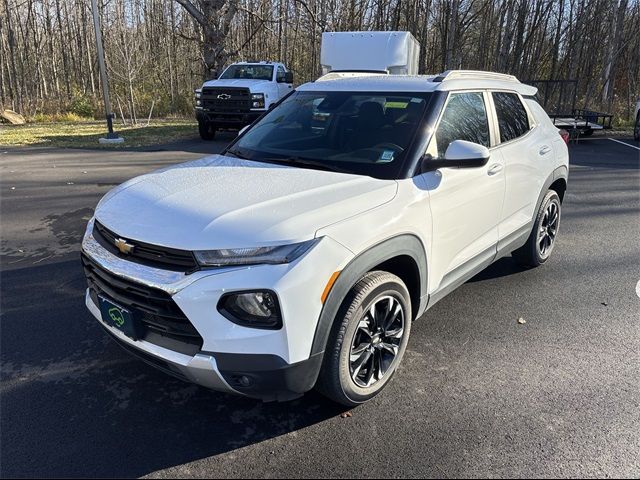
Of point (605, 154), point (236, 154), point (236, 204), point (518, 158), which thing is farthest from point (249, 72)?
point (236, 204)

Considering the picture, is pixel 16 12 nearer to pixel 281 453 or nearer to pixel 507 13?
pixel 507 13

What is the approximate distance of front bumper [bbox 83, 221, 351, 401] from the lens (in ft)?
7.27

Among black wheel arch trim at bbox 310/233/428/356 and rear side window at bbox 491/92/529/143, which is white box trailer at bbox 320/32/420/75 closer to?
rear side window at bbox 491/92/529/143

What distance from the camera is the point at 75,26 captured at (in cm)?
2880

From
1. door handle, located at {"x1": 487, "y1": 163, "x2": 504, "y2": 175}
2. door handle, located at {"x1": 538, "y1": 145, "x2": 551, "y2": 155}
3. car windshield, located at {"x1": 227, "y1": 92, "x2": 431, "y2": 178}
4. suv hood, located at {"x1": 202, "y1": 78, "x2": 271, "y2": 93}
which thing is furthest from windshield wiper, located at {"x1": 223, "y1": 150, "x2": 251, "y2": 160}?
suv hood, located at {"x1": 202, "y1": 78, "x2": 271, "y2": 93}

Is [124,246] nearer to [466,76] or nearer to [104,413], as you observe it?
[104,413]

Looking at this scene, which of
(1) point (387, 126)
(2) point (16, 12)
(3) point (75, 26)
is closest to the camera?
(1) point (387, 126)

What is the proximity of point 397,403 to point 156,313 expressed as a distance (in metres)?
1.49

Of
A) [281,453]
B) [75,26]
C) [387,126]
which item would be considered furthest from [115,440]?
[75,26]

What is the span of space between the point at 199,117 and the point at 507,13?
1636 cm

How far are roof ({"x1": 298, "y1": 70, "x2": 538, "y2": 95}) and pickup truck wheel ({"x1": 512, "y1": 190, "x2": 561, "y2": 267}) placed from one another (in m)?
1.25

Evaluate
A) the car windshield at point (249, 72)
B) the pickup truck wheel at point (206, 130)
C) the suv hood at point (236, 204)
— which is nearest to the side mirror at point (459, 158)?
the suv hood at point (236, 204)

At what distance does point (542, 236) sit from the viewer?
16.2 feet

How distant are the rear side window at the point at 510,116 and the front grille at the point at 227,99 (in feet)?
34.2
